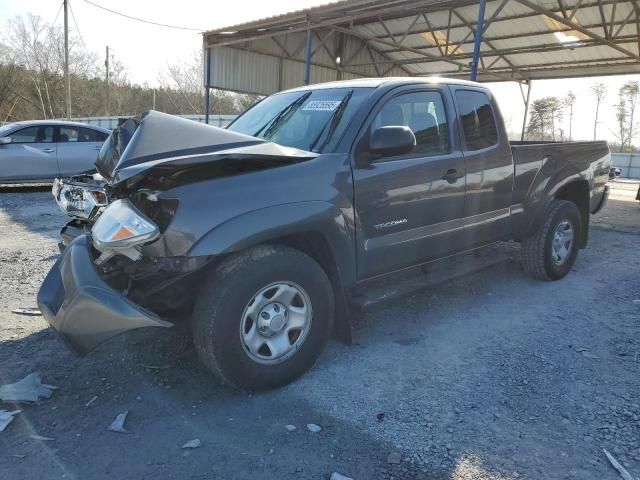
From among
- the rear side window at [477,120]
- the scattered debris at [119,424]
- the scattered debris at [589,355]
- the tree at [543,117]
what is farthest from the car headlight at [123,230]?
the tree at [543,117]

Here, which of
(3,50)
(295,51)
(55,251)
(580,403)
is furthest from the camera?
(3,50)

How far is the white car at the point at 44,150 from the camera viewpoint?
1020cm

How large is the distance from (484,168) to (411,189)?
3.32ft

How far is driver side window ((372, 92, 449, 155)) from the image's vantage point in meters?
3.66

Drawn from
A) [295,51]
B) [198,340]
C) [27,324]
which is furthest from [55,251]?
[295,51]

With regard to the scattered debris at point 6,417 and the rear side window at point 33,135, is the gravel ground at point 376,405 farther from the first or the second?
the rear side window at point 33,135

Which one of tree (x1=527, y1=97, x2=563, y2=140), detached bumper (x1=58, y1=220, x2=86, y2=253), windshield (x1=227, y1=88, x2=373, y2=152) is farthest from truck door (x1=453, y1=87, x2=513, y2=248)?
tree (x1=527, y1=97, x2=563, y2=140)

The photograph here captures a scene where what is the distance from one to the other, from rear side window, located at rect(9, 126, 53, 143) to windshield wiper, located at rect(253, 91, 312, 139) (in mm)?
8670

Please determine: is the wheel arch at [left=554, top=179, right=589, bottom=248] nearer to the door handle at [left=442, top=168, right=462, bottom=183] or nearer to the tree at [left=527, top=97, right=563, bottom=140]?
the door handle at [left=442, top=168, right=462, bottom=183]

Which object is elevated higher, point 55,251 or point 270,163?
point 270,163

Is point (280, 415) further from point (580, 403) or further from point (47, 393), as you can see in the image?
point (580, 403)

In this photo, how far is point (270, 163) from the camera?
9.53ft

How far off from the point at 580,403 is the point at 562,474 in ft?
2.47

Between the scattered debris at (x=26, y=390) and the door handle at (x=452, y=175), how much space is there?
307cm
